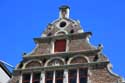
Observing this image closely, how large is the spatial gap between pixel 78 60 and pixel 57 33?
2758mm

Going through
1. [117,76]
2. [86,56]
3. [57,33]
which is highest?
[57,33]

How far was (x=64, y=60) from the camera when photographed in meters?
25.4

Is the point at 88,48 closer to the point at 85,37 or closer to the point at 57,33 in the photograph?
the point at 85,37

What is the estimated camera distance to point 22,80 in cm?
2569

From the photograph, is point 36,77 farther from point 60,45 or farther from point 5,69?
point 5,69

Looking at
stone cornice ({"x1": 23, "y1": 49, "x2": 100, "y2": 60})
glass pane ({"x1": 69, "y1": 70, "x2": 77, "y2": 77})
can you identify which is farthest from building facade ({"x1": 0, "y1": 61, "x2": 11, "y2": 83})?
glass pane ({"x1": 69, "y1": 70, "x2": 77, "y2": 77})

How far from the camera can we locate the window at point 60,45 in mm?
26214

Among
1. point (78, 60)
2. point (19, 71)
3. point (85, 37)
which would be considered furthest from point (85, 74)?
point (19, 71)

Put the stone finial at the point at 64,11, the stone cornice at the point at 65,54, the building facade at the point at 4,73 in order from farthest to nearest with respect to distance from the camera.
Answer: the building facade at the point at 4,73 < the stone finial at the point at 64,11 < the stone cornice at the point at 65,54

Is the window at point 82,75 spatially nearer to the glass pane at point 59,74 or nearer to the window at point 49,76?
the glass pane at point 59,74

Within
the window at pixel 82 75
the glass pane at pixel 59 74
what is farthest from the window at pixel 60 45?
the window at pixel 82 75

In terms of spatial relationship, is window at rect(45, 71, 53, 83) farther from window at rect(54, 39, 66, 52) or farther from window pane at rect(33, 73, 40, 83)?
window at rect(54, 39, 66, 52)

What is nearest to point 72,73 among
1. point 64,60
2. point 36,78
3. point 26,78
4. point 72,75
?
point 72,75

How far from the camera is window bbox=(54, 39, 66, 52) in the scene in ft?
86.0
